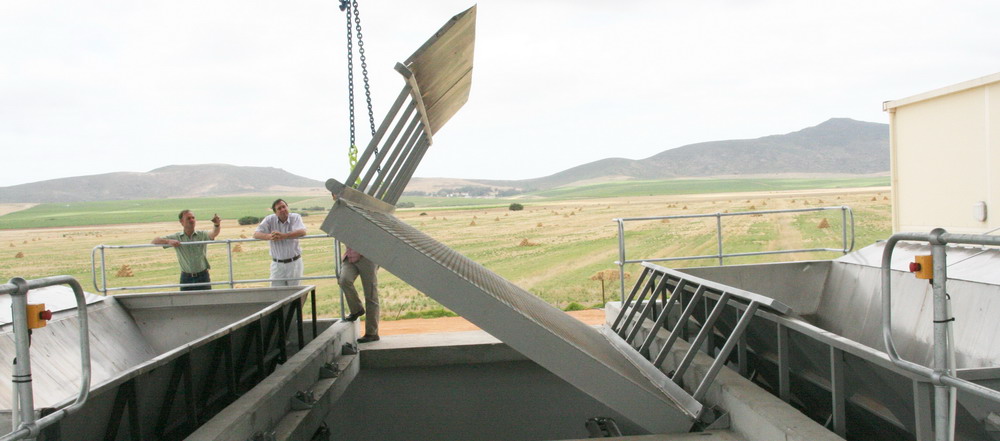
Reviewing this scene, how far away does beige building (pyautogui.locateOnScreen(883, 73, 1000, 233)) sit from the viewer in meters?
9.55

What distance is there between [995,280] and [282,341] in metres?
5.50

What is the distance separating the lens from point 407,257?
3699mm

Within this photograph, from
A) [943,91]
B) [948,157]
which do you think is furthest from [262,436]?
[943,91]

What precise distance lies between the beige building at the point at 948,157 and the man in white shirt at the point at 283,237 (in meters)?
9.37

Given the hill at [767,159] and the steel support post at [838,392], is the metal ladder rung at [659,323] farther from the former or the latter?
the hill at [767,159]

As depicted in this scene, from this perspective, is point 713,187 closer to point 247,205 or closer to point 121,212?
point 247,205

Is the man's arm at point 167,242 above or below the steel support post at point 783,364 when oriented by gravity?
above

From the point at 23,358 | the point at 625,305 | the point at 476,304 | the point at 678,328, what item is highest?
the point at 23,358

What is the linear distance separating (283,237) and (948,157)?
9.79m

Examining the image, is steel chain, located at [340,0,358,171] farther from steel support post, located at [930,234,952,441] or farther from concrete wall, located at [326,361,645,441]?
steel support post, located at [930,234,952,441]

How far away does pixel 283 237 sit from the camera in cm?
787

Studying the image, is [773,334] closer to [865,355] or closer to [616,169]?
[865,355]

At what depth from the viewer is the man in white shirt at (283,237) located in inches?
311

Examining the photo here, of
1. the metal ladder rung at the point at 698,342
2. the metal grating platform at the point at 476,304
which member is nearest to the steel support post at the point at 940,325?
the metal grating platform at the point at 476,304
